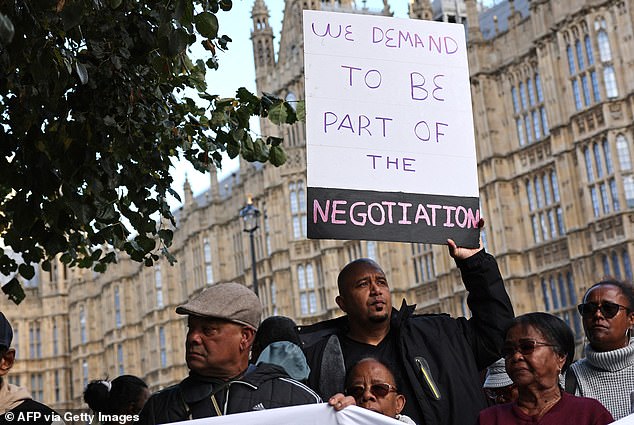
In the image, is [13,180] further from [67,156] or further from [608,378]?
[608,378]

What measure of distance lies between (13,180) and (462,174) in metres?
2.98

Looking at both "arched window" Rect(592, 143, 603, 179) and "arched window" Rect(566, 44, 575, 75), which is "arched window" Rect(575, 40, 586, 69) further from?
"arched window" Rect(592, 143, 603, 179)

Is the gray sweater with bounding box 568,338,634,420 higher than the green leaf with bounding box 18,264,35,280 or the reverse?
the reverse

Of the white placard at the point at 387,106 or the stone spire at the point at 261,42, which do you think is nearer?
the white placard at the point at 387,106

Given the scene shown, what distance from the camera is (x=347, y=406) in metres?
3.55

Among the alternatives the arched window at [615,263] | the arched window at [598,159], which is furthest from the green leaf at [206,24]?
the arched window at [598,159]

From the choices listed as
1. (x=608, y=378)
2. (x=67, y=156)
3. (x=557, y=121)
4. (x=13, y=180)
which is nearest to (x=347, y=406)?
(x=608, y=378)

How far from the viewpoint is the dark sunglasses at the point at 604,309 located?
15.4 feet

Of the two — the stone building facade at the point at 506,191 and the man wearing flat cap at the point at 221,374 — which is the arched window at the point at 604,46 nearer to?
the stone building facade at the point at 506,191

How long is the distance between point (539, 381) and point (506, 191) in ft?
76.7

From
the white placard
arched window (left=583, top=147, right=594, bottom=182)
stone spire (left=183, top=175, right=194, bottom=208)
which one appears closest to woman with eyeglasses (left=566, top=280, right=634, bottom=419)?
the white placard

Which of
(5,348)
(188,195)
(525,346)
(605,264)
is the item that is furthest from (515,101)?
(5,348)

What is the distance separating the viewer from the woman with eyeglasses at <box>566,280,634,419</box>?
4.52 meters

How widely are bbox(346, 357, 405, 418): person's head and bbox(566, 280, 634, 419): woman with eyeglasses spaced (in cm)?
111
